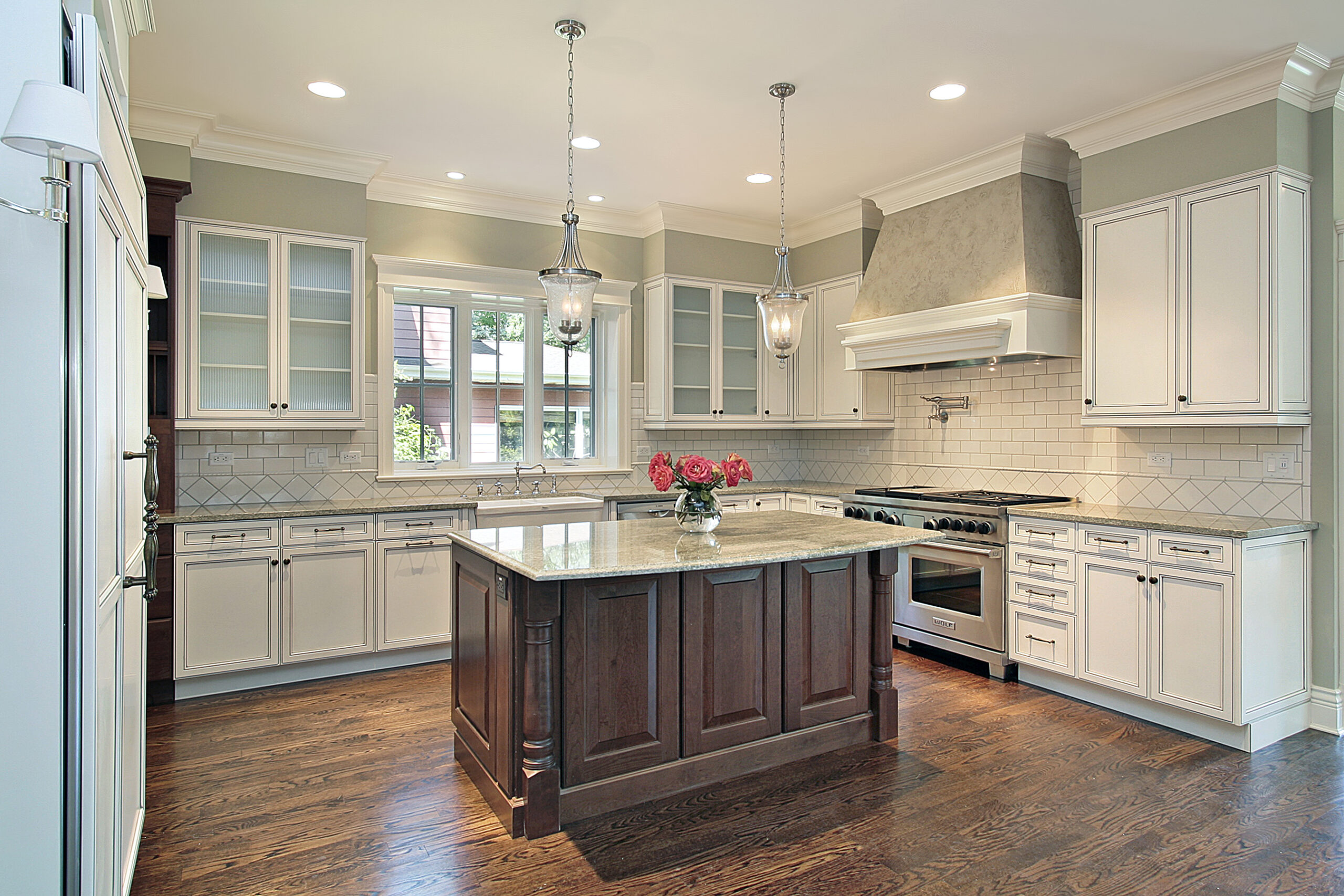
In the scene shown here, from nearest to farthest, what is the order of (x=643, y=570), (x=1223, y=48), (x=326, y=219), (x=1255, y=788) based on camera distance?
(x=643, y=570)
(x=1255, y=788)
(x=1223, y=48)
(x=326, y=219)

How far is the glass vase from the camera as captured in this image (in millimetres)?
3270

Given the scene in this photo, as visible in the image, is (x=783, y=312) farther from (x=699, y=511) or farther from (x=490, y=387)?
(x=490, y=387)

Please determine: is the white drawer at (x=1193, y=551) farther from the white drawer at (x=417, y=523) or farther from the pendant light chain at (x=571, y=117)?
the white drawer at (x=417, y=523)

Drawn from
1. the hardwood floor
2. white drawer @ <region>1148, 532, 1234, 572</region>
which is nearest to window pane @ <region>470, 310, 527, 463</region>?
the hardwood floor

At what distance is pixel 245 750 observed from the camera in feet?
11.0

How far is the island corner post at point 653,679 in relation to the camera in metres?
2.68

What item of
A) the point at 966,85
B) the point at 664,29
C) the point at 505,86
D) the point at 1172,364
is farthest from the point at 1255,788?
the point at 505,86

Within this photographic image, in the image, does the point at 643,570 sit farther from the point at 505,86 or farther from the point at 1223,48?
the point at 1223,48

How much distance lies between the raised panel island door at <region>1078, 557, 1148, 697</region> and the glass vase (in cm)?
195

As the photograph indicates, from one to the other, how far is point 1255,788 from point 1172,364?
1849 mm

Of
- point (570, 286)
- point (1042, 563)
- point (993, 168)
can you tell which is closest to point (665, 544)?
point (570, 286)

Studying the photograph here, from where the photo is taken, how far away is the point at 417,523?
14.8 feet

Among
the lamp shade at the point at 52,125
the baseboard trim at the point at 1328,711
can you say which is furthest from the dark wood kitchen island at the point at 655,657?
the baseboard trim at the point at 1328,711

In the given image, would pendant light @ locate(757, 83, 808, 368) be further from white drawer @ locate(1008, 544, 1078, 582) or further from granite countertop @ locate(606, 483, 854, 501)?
granite countertop @ locate(606, 483, 854, 501)
